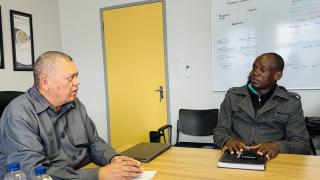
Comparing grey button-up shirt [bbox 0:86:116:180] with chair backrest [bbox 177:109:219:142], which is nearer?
grey button-up shirt [bbox 0:86:116:180]

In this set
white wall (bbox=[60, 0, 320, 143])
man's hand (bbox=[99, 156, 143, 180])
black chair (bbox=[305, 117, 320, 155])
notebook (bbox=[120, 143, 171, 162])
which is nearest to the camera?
man's hand (bbox=[99, 156, 143, 180])

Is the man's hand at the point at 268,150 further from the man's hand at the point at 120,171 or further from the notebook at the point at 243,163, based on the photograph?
the man's hand at the point at 120,171

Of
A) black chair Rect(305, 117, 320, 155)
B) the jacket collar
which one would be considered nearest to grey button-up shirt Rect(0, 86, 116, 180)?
the jacket collar

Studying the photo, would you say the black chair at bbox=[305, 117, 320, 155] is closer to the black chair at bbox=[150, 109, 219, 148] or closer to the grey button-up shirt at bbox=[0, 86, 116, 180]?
the black chair at bbox=[150, 109, 219, 148]

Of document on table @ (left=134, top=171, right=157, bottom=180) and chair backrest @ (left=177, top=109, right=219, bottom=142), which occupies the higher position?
document on table @ (left=134, top=171, right=157, bottom=180)

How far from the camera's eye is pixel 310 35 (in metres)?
2.93

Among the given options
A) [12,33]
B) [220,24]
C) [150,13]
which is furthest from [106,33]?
[220,24]

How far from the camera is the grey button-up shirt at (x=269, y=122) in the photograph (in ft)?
6.64

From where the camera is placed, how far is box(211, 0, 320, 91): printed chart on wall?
2936 millimetres

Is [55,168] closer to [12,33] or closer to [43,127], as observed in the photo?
[43,127]

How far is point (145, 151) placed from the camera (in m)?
1.73

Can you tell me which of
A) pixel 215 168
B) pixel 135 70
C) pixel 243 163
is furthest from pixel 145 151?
pixel 135 70

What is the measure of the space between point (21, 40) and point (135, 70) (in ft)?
4.74

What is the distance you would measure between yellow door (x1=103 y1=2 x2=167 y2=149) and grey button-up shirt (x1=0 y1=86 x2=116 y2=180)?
1993 millimetres
